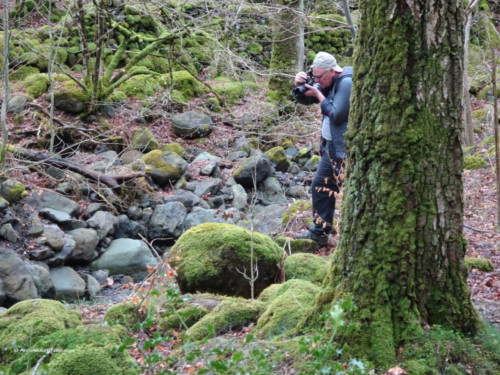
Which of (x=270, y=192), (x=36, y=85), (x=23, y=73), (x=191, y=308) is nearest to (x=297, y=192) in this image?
(x=270, y=192)

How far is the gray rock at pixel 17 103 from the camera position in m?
11.0

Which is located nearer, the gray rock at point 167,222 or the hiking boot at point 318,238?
the hiking boot at point 318,238

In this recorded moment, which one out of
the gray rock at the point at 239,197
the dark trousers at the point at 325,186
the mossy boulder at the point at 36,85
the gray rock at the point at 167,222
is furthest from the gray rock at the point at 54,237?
the mossy boulder at the point at 36,85

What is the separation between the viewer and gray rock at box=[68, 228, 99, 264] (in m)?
7.88

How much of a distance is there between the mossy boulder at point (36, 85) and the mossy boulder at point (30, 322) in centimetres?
907

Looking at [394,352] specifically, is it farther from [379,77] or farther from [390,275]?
[379,77]

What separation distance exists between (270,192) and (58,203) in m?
4.16

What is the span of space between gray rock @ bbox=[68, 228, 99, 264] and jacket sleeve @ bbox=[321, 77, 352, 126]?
14.3ft

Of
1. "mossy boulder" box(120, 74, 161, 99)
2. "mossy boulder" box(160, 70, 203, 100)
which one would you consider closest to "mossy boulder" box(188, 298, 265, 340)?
"mossy boulder" box(120, 74, 161, 99)

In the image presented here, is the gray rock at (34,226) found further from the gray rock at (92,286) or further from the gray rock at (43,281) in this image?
the gray rock at (92,286)

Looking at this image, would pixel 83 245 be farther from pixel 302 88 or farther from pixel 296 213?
pixel 302 88

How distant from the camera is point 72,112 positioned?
38.9ft

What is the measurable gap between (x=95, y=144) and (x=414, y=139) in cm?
958

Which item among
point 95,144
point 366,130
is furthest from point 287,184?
point 366,130
